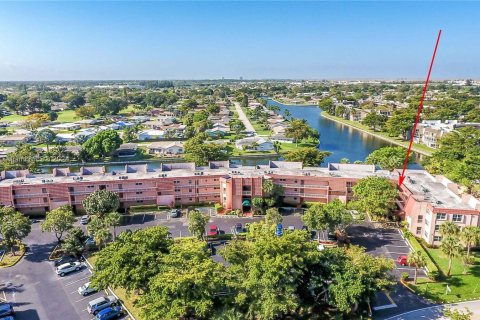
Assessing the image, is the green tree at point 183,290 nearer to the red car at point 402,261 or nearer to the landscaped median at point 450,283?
the landscaped median at point 450,283

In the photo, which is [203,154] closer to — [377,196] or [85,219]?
[85,219]

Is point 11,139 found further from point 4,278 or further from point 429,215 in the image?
point 429,215

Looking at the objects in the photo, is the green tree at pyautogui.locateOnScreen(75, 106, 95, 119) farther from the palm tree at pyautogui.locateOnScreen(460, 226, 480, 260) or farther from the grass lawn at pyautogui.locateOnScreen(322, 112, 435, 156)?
the palm tree at pyautogui.locateOnScreen(460, 226, 480, 260)

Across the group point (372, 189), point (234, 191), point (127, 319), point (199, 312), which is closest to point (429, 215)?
point (372, 189)

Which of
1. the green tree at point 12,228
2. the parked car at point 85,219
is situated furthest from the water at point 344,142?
the green tree at point 12,228

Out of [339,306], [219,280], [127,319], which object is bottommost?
[127,319]

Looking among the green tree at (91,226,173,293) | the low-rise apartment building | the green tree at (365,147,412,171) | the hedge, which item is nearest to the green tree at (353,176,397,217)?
the low-rise apartment building
